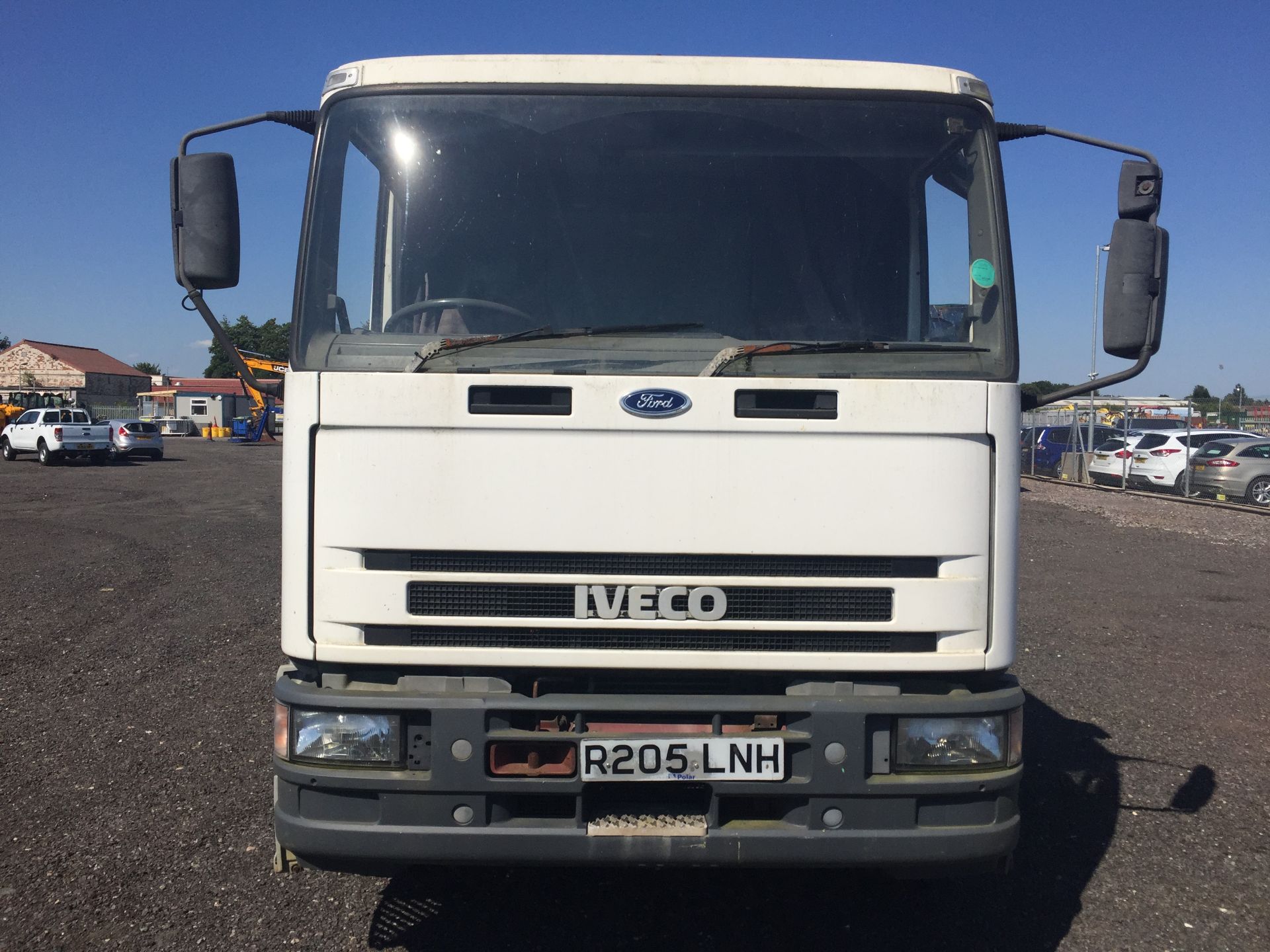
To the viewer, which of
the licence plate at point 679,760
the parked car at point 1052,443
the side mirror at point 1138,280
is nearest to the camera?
the licence plate at point 679,760

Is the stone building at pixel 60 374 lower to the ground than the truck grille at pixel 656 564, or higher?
higher

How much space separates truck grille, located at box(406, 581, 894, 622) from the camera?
9.18 ft

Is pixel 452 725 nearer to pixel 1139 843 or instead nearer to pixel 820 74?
pixel 820 74

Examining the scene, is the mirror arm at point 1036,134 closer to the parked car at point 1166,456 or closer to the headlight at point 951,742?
the headlight at point 951,742

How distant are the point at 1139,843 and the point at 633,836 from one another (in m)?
2.46

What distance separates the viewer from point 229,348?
3.31 meters

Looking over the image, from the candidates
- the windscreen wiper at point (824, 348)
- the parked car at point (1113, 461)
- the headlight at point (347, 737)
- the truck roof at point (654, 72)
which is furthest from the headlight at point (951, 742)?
the parked car at point (1113, 461)

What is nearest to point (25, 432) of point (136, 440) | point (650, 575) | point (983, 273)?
point (136, 440)

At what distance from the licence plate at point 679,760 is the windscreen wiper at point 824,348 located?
3.32ft

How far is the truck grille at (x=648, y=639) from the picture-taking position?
9.17ft

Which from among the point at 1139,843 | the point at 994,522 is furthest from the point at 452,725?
the point at 1139,843

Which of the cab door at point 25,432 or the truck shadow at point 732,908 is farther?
the cab door at point 25,432

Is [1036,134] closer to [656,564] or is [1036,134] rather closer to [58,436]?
[656,564]

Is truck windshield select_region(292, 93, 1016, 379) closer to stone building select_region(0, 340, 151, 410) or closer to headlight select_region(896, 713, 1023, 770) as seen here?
headlight select_region(896, 713, 1023, 770)
